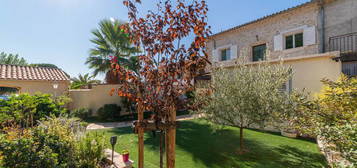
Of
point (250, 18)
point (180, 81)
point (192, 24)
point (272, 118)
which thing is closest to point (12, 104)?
point (180, 81)

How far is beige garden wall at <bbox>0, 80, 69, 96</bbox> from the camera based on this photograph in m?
10.9

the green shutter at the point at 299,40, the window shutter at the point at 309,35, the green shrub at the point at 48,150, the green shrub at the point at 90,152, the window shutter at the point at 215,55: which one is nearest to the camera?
the green shrub at the point at 48,150

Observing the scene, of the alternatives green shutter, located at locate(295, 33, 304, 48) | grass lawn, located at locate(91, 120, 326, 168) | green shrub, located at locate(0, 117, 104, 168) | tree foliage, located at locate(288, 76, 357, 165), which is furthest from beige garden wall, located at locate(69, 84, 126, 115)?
green shutter, located at locate(295, 33, 304, 48)

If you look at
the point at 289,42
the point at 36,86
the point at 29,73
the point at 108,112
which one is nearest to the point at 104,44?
the point at 108,112

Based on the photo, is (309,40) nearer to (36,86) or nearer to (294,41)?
(294,41)

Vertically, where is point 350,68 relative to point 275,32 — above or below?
below

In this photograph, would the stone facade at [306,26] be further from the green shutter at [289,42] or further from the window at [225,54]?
the window at [225,54]

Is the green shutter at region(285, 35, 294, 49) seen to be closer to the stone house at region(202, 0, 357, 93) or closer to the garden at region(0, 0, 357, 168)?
the stone house at region(202, 0, 357, 93)

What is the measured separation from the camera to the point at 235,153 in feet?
17.1

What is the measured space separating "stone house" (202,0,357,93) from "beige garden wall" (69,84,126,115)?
9.63m

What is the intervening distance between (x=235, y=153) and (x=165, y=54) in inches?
184

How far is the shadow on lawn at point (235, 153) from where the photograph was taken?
177 inches

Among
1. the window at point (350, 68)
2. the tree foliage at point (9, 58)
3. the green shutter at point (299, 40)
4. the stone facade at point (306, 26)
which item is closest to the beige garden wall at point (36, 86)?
the stone facade at point (306, 26)

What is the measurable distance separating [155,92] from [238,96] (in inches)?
149
